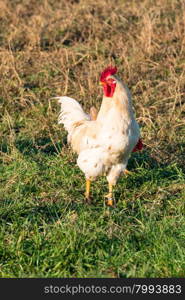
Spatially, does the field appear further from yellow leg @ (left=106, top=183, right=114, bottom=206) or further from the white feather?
the white feather

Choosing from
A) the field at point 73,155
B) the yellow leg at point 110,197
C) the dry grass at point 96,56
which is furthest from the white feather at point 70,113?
the yellow leg at point 110,197

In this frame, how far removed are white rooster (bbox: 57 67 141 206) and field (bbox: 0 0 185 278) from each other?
13.0 inches

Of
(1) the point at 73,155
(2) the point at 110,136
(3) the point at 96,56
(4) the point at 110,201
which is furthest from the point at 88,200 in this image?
(3) the point at 96,56

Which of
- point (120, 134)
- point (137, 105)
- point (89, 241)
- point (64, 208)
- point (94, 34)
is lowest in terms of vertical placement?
point (89, 241)

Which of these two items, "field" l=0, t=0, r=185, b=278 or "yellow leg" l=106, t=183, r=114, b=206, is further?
"yellow leg" l=106, t=183, r=114, b=206

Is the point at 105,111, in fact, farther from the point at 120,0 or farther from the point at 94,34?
the point at 120,0

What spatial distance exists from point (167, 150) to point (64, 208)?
1639 millimetres

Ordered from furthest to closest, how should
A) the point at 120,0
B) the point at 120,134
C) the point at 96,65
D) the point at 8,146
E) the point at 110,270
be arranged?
the point at 120,0, the point at 96,65, the point at 8,146, the point at 120,134, the point at 110,270

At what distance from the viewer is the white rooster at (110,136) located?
5004 millimetres

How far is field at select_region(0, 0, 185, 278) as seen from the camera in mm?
4422

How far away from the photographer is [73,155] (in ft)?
19.7

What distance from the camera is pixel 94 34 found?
A: 9062 millimetres

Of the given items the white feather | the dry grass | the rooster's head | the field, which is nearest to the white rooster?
the rooster's head

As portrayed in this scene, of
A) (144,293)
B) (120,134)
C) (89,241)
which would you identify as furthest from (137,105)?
(144,293)
